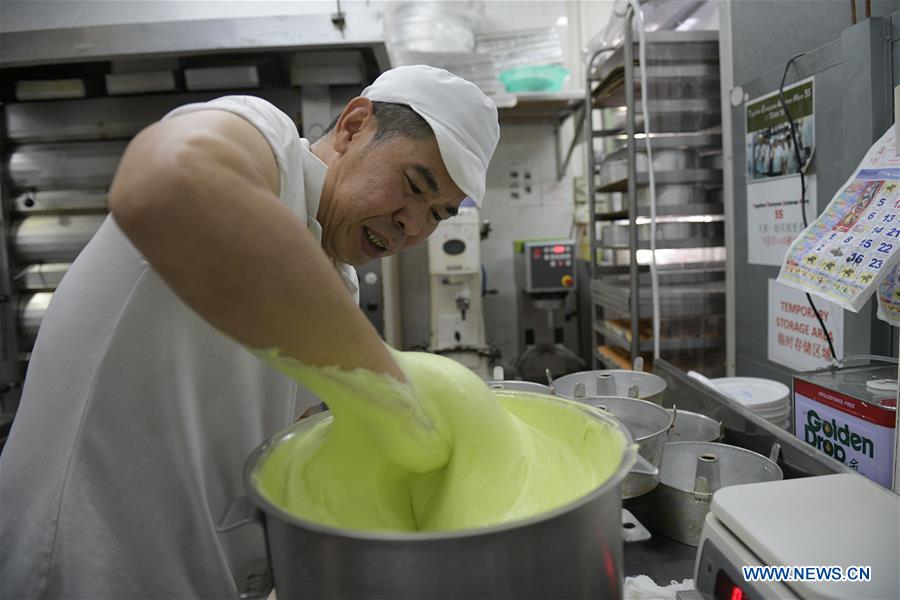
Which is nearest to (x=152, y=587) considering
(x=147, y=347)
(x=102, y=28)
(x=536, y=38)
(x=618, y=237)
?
(x=147, y=347)

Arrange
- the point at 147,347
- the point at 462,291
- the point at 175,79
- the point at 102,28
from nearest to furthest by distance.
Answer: the point at 147,347 → the point at 102,28 → the point at 175,79 → the point at 462,291

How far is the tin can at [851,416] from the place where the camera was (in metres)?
0.89

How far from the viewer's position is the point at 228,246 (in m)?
0.45

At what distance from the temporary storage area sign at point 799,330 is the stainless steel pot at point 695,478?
879mm

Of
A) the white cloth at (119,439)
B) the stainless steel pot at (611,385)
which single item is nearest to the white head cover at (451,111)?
the white cloth at (119,439)

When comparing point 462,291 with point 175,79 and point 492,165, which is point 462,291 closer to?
point 492,165

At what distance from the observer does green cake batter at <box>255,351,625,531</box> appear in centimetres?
59

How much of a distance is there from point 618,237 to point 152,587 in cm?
263

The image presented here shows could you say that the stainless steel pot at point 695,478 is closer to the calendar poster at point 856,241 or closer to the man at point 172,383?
the calendar poster at point 856,241

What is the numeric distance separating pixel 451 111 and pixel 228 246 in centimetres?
52

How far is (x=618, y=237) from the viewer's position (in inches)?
117

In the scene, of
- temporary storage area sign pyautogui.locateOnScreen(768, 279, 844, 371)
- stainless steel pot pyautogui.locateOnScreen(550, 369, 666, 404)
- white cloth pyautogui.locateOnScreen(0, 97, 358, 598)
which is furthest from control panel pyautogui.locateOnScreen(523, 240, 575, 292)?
white cloth pyautogui.locateOnScreen(0, 97, 358, 598)

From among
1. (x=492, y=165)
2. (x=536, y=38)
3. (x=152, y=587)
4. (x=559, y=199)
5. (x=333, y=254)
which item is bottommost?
(x=152, y=587)

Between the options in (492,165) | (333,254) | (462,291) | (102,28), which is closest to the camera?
(333,254)
